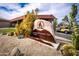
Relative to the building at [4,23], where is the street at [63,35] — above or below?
below

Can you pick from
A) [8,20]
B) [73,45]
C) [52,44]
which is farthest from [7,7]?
[73,45]

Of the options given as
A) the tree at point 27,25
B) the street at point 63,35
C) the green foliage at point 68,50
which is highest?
the tree at point 27,25

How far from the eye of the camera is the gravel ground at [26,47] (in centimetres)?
131

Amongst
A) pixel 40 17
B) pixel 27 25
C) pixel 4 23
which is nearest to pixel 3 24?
pixel 4 23

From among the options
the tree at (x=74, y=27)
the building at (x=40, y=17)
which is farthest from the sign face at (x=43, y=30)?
the tree at (x=74, y=27)

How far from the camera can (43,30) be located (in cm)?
136

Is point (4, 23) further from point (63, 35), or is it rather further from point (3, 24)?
point (63, 35)

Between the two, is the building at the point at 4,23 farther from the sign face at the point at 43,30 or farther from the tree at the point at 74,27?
the tree at the point at 74,27

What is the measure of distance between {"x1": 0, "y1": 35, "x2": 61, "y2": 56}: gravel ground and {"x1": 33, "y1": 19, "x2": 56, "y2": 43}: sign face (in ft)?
0.19

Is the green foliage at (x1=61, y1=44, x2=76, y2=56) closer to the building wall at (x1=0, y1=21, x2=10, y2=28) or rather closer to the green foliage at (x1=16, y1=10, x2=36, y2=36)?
the green foliage at (x1=16, y1=10, x2=36, y2=36)

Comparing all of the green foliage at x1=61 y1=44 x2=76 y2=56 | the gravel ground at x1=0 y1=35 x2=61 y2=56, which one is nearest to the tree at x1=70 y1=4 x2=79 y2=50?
the green foliage at x1=61 y1=44 x2=76 y2=56

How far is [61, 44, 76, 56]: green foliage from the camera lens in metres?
1.32

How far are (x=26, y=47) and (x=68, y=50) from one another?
0.33 meters

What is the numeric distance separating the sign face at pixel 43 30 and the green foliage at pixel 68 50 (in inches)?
4.1
